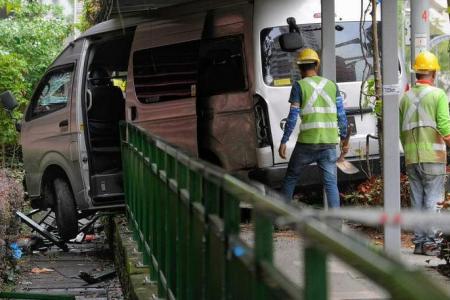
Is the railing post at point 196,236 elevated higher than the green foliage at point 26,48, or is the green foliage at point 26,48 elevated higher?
the green foliage at point 26,48

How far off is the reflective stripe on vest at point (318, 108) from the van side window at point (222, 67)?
128cm

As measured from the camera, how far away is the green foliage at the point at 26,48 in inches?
655

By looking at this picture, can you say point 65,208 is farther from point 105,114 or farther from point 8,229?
point 105,114

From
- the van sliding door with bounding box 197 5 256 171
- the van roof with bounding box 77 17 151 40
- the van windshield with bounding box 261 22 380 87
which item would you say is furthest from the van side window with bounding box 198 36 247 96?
the van roof with bounding box 77 17 151 40

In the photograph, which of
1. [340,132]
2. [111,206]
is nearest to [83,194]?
[111,206]

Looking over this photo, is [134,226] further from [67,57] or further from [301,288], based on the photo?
[301,288]

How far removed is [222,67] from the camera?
369 inches

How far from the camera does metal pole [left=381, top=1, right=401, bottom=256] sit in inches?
252

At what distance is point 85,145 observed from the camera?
9828 mm

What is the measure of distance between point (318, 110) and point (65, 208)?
389cm

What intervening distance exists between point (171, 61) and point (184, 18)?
0.51 metres

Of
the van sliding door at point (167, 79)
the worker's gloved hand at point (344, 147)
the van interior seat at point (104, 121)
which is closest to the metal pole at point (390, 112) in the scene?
the worker's gloved hand at point (344, 147)

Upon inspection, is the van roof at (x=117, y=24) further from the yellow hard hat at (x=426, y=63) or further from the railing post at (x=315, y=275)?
the railing post at (x=315, y=275)

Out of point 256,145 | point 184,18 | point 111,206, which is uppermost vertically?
point 184,18
